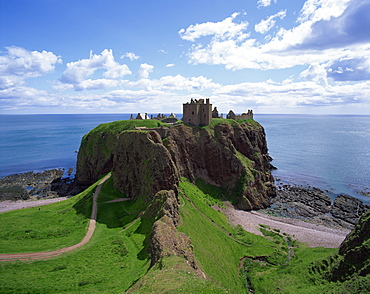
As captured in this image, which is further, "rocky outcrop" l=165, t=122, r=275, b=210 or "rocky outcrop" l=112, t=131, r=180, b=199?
"rocky outcrop" l=165, t=122, r=275, b=210

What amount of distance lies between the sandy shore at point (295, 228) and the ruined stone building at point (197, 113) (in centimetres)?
3657

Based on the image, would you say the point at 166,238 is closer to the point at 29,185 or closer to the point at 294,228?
the point at 294,228

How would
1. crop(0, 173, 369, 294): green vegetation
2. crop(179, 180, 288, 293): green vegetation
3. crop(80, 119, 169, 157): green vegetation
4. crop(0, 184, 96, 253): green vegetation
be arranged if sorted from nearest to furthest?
1. crop(0, 173, 369, 294): green vegetation
2. crop(179, 180, 288, 293): green vegetation
3. crop(0, 184, 96, 253): green vegetation
4. crop(80, 119, 169, 157): green vegetation

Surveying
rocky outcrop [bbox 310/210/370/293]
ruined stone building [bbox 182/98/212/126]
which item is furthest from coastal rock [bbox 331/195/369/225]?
ruined stone building [bbox 182/98/212/126]

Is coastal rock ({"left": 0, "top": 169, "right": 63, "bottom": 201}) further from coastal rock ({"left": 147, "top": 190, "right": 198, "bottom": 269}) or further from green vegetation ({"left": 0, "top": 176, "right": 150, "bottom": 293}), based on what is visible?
coastal rock ({"left": 147, "top": 190, "right": 198, "bottom": 269})

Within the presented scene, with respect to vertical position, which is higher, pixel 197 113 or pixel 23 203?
pixel 197 113

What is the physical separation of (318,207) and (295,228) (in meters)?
21.6

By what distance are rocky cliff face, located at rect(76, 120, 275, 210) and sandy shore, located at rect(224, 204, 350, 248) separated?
663 cm

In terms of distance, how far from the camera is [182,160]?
81750mm

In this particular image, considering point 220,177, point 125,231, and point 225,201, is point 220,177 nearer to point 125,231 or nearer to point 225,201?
point 225,201

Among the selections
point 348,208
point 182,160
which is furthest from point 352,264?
point 348,208

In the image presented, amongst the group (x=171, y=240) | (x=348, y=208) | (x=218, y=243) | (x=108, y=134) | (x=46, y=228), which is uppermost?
(x=108, y=134)

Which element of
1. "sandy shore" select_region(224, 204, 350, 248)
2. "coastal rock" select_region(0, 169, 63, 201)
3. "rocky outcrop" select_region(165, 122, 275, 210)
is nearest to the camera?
"sandy shore" select_region(224, 204, 350, 248)

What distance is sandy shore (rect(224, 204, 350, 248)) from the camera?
60.2m
